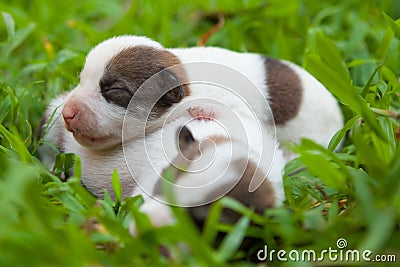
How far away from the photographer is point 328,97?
3.91 m

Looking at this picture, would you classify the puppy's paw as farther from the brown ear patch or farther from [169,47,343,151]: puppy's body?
the brown ear patch

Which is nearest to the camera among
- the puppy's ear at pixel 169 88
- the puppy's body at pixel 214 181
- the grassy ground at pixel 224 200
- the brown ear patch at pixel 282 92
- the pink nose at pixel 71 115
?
the grassy ground at pixel 224 200

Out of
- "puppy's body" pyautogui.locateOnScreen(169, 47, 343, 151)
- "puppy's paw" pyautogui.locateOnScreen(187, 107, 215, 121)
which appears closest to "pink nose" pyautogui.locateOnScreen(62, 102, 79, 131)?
"puppy's paw" pyautogui.locateOnScreen(187, 107, 215, 121)

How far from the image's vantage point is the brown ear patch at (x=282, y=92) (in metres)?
3.70

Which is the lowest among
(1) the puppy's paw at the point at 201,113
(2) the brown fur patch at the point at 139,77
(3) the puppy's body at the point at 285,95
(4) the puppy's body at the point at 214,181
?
(3) the puppy's body at the point at 285,95

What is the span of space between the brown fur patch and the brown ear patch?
2.06 ft

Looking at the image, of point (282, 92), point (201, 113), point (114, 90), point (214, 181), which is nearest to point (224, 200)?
point (214, 181)

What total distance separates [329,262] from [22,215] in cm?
104

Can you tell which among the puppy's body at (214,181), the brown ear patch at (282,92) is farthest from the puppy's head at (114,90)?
the brown ear patch at (282,92)

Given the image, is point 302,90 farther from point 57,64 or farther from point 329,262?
point 329,262

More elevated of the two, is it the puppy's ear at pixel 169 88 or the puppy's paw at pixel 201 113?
the puppy's ear at pixel 169 88

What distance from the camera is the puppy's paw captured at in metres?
3.12

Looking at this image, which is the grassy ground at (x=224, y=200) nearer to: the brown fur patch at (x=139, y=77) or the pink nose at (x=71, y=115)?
the pink nose at (x=71, y=115)

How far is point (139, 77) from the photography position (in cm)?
318
